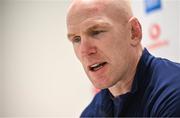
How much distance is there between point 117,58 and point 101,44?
7 centimetres

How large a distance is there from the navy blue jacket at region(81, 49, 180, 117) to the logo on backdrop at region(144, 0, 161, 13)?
0.68 metres

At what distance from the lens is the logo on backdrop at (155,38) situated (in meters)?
1.58

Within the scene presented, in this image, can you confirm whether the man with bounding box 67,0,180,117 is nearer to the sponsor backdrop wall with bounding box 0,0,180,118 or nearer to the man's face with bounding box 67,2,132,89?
the man's face with bounding box 67,2,132,89

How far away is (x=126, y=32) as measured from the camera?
1001mm

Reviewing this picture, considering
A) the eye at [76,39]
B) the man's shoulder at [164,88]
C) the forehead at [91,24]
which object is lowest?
the man's shoulder at [164,88]

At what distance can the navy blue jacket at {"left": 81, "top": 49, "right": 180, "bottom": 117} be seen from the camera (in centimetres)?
80

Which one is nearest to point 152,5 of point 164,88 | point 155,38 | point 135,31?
point 155,38

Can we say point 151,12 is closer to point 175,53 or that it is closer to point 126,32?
point 175,53

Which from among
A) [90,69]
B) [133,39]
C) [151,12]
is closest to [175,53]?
[151,12]

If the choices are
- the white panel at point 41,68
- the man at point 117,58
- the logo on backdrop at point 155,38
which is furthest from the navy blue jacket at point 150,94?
the white panel at point 41,68

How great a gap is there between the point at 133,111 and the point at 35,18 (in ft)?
4.23

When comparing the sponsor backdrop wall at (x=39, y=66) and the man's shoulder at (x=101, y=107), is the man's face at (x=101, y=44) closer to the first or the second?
the man's shoulder at (x=101, y=107)

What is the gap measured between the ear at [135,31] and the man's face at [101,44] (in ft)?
0.06

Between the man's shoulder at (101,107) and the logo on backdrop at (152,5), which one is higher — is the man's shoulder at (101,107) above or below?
below
